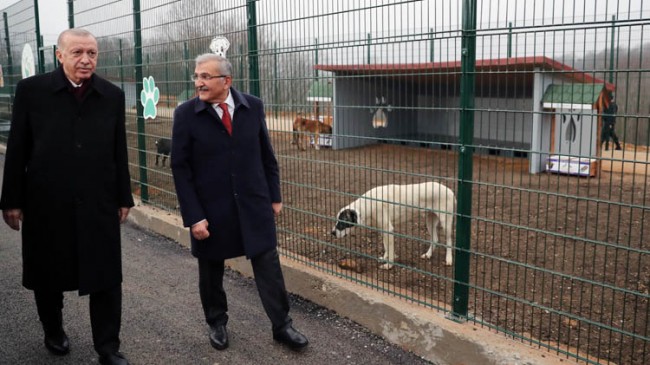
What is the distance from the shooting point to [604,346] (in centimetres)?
417

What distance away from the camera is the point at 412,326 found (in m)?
4.11

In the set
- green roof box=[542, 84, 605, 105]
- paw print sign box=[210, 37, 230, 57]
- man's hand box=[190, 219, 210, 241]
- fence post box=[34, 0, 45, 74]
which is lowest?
man's hand box=[190, 219, 210, 241]

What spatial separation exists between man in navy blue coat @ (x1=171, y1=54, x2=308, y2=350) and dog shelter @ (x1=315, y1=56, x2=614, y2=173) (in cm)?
98

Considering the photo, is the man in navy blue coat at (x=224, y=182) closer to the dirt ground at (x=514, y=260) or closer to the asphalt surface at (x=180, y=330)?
the asphalt surface at (x=180, y=330)

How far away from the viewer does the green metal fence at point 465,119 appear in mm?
3268

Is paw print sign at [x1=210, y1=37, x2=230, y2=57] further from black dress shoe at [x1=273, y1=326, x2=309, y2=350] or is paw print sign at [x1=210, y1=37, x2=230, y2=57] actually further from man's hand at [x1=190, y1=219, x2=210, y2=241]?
black dress shoe at [x1=273, y1=326, x2=309, y2=350]

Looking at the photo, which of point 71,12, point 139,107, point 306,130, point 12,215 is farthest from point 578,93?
point 71,12

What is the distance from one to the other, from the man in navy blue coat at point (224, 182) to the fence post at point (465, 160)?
3.67 ft

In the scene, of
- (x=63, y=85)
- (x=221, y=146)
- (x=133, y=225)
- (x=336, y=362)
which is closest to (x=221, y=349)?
(x=336, y=362)

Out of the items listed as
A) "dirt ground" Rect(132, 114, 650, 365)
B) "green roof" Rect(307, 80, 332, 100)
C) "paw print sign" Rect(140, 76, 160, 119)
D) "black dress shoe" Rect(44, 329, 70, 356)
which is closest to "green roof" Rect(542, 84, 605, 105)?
"dirt ground" Rect(132, 114, 650, 365)

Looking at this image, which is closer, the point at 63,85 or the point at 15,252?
the point at 63,85

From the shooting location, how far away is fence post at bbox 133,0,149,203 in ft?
25.2

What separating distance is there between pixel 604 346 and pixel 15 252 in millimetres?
5772

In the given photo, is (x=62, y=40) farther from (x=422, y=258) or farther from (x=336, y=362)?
(x=422, y=258)
